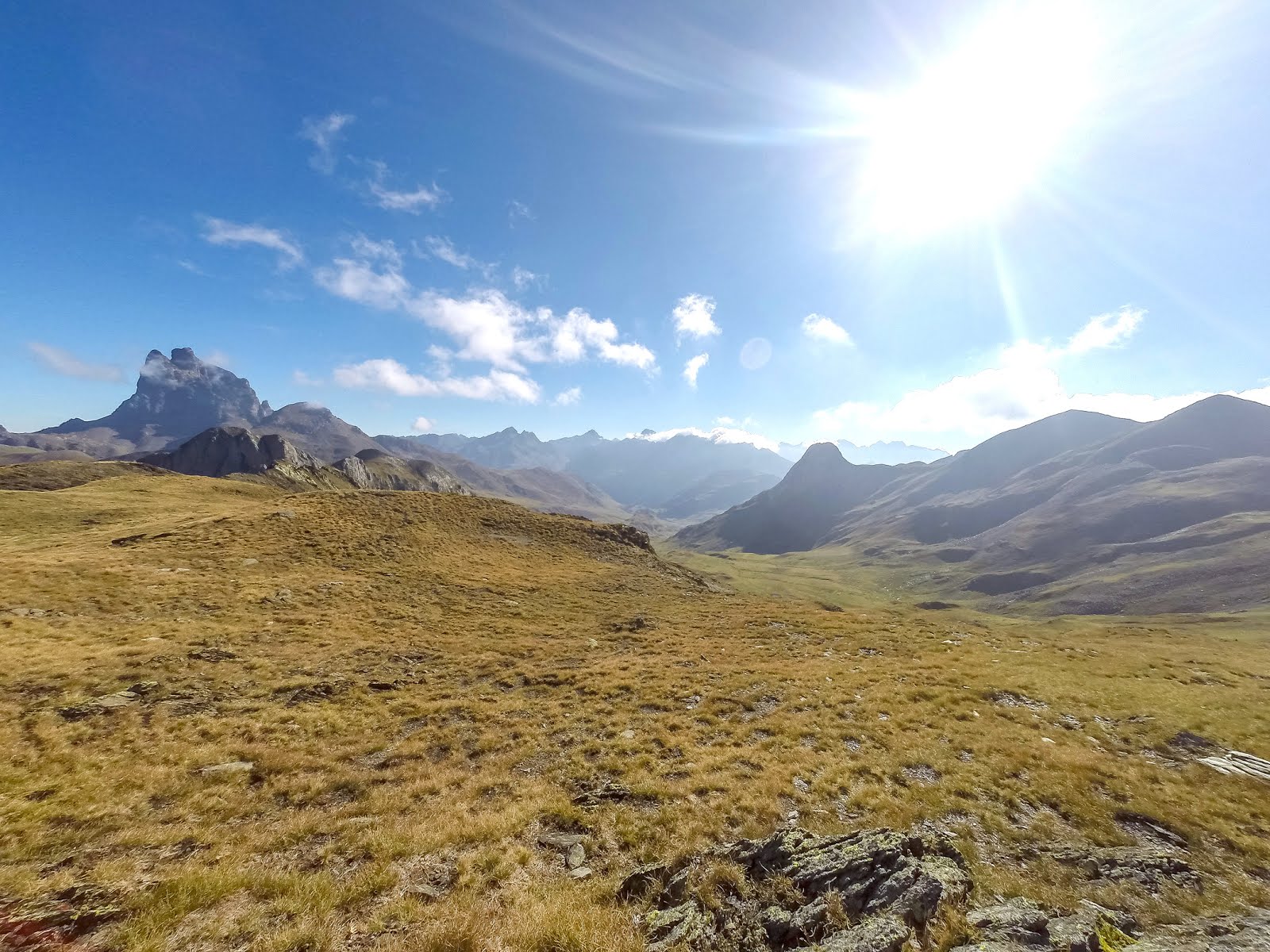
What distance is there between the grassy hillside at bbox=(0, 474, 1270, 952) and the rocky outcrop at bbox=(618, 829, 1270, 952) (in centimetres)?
90

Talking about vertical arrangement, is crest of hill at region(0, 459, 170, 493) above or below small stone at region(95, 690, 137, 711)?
above

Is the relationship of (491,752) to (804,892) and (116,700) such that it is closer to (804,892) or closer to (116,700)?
(804,892)

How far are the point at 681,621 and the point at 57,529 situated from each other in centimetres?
6023

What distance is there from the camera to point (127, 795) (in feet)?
40.7

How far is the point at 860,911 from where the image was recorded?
333 inches

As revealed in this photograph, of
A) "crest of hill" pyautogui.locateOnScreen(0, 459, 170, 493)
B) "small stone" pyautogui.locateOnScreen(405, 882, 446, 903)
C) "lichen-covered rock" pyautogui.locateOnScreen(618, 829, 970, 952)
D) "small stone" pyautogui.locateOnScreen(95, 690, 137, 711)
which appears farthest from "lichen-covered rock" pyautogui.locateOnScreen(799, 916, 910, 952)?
"crest of hill" pyautogui.locateOnScreen(0, 459, 170, 493)

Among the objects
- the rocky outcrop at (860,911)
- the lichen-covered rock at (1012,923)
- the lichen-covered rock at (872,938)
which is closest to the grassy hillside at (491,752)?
the rocky outcrop at (860,911)

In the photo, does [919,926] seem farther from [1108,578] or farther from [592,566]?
[1108,578]

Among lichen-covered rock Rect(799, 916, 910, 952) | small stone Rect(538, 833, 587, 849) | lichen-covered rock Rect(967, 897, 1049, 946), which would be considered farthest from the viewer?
small stone Rect(538, 833, 587, 849)

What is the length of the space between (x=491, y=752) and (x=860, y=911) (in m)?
12.4

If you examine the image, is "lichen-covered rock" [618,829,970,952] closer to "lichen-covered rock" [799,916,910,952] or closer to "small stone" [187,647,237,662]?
"lichen-covered rock" [799,916,910,952]

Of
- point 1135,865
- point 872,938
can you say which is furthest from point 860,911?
point 1135,865

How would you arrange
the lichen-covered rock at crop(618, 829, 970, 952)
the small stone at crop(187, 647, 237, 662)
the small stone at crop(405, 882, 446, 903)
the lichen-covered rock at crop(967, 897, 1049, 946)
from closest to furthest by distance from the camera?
1. the lichen-covered rock at crop(967, 897, 1049, 946)
2. the lichen-covered rock at crop(618, 829, 970, 952)
3. the small stone at crop(405, 882, 446, 903)
4. the small stone at crop(187, 647, 237, 662)

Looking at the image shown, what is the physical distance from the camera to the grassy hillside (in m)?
9.40
